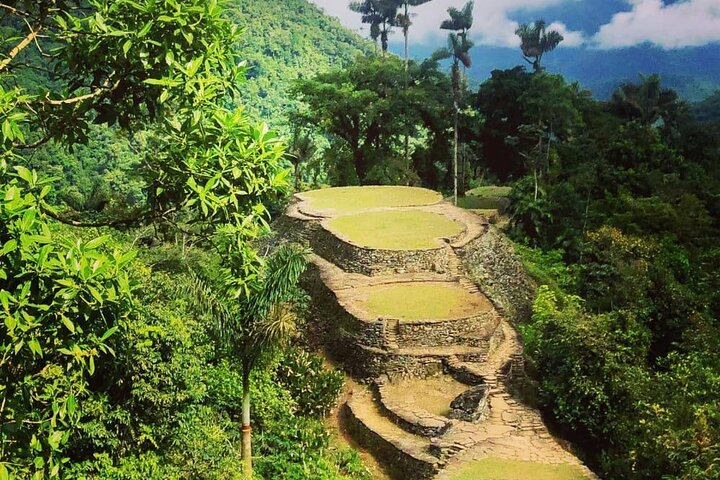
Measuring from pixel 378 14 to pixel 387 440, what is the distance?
24.3 metres

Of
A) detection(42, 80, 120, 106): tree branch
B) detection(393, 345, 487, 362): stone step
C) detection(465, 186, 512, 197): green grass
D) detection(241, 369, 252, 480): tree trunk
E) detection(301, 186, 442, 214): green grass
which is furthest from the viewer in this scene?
detection(465, 186, 512, 197): green grass

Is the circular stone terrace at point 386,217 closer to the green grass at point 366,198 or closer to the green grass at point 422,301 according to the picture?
the green grass at point 366,198

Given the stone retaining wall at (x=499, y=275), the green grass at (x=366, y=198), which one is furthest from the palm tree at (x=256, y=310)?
the green grass at (x=366, y=198)

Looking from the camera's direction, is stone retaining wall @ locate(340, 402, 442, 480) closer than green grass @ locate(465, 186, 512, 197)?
Yes

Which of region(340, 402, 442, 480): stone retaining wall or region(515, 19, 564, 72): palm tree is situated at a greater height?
region(515, 19, 564, 72): palm tree

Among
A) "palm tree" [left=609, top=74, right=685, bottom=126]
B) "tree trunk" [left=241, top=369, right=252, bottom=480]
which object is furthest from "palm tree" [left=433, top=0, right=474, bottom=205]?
"tree trunk" [left=241, top=369, right=252, bottom=480]

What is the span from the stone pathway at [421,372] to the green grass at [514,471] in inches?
5.3

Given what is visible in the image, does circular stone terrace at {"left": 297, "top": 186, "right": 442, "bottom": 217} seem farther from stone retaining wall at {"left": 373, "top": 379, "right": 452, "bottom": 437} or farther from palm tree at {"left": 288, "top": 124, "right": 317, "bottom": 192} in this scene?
stone retaining wall at {"left": 373, "top": 379, "right": 452, "bottom": 437}

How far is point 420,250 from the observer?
1532cm

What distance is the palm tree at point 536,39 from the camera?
28.7 metres

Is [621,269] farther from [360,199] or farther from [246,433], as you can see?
[246,433]

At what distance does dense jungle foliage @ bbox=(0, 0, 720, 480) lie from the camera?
3.01 metres

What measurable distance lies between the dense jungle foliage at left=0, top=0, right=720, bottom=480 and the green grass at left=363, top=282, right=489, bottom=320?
59.8 inches

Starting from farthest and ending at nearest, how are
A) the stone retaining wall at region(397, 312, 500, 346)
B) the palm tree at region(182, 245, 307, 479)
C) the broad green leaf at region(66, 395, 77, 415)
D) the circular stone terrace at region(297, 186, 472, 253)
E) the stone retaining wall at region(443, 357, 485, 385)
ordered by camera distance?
the circular stone terrace at region(297, 186, 472, 253)
the stone retaining wall at region(397, 312, 500, 346)
the stone retaining wall at region(443, 357, 485, 385)
the palm tree at region(182, 245, 307, 479)
the broad green leaf at region(66, 395, 77, 415)
